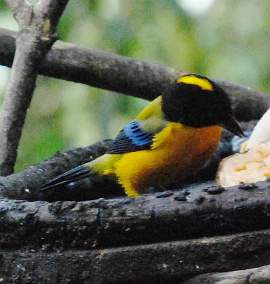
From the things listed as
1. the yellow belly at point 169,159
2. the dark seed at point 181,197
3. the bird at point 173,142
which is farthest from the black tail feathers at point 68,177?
the dark seed at point 181,197

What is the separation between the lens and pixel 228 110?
115 inches

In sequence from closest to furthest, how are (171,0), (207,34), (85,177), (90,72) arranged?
(85,177) < (90,72) < (171,0) < (207,34)

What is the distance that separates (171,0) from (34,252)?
8.54 feet

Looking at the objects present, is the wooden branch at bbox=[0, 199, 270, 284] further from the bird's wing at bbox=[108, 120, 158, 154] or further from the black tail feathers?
the bird's wing at bbox=[108, 120, 158, 154]

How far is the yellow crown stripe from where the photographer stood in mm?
2887

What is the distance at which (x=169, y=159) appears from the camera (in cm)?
295

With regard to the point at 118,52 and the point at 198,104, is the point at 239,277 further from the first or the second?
the point at 118,52

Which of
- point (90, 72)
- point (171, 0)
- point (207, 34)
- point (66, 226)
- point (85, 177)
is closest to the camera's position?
point (66, 226)

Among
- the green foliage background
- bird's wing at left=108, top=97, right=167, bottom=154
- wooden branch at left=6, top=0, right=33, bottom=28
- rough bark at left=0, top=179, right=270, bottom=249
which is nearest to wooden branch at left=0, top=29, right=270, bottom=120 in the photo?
wooden branch at left=6, top=0, right=33, bottom=28

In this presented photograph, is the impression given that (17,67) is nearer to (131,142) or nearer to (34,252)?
(131,142)

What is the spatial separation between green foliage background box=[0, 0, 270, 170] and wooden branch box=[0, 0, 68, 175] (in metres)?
0.89

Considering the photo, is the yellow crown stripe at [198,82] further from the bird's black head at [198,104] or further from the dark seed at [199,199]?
the dark seed at [199,199]

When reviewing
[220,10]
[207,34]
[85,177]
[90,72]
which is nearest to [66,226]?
[85,177]

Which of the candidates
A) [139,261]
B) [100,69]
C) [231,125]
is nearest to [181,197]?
[139,261]
